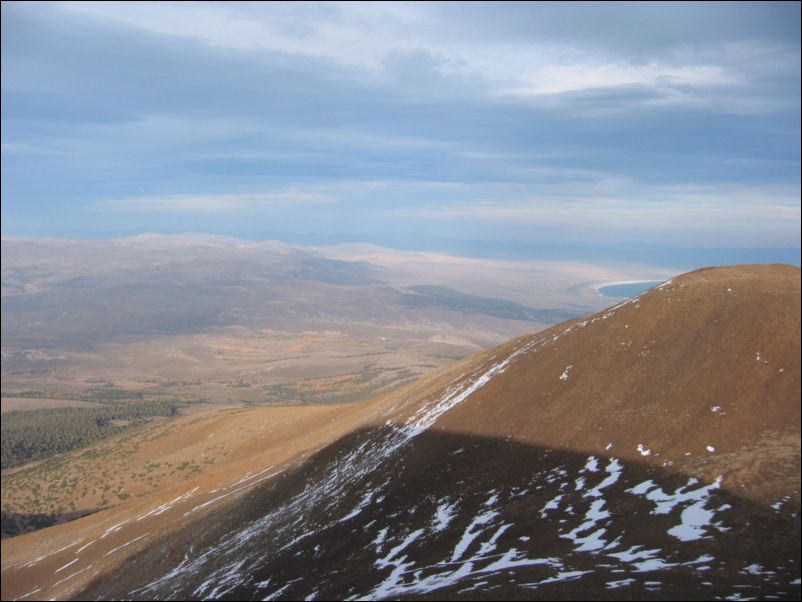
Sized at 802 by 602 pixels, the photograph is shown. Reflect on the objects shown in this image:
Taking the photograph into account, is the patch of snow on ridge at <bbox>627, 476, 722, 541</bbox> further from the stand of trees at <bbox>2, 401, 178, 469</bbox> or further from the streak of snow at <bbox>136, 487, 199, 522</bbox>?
the stand of trees at <bbox>2, 401, 178, 469</bbox>

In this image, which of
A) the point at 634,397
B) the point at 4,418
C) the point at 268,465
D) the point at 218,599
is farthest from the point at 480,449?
the point at 4,418

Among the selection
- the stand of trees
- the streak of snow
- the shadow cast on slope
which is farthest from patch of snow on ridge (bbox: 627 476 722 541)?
the stand of trees

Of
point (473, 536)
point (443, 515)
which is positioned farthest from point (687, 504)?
point (443, 515)

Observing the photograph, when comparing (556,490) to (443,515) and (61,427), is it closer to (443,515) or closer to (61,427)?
(443,515)

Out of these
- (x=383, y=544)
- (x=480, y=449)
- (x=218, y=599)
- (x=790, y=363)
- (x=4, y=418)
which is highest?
(x=790, y=363)

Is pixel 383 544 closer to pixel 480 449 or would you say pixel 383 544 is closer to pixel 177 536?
pixel 480 449
